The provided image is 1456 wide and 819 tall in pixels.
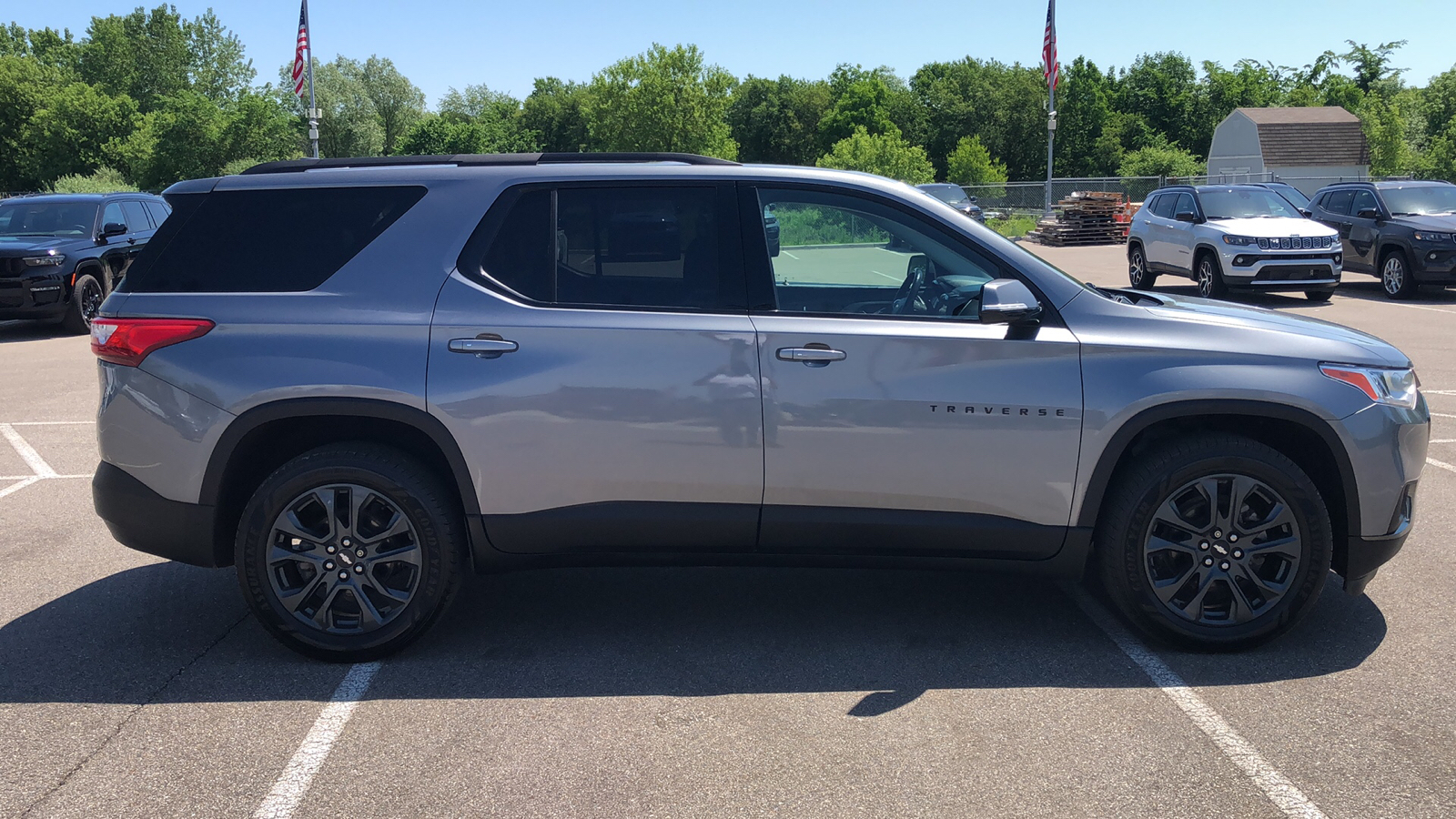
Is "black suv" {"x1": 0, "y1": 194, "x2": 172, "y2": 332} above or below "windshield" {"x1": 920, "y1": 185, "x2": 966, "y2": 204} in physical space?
below

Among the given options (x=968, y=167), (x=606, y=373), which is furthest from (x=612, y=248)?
(x=968, y=167)

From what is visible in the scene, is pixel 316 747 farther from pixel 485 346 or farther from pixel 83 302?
pixel 83 302

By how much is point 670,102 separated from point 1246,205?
76328 mm

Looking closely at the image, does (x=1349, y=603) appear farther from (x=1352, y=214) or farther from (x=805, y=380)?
(x=1352, y=214)

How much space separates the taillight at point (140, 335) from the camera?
13.8ft

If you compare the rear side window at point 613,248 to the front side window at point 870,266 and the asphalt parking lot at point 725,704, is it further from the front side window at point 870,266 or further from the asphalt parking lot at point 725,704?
the asphalt parking lot at point 725,704

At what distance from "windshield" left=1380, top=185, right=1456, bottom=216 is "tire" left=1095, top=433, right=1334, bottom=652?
16.4 m

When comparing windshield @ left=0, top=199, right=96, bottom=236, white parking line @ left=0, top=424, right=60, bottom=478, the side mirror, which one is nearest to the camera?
the side mirror

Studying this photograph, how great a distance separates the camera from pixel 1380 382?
422 cm

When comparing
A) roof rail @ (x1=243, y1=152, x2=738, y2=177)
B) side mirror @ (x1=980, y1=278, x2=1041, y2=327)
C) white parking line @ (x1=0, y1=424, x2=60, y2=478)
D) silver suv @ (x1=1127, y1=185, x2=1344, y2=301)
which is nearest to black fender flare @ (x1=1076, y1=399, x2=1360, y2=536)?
side mirror @ (x1=980, y1=278, x2=1041, y2=327)

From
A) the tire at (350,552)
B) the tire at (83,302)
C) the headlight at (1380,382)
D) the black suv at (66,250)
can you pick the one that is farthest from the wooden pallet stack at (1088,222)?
the tire at (350,552)

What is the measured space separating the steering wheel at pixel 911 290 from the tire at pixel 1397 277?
16.2 m

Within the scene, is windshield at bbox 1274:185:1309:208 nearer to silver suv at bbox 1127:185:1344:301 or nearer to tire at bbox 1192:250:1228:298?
silver suv at bbox 1127:185:1344:301

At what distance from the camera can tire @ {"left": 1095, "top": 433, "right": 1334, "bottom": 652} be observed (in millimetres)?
4117
